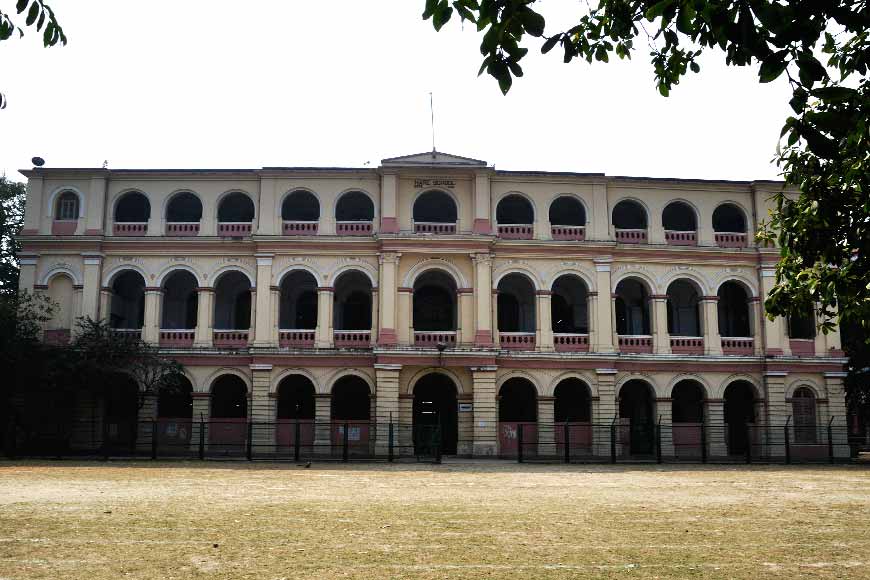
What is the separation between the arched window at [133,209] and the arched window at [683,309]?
66.1 ft

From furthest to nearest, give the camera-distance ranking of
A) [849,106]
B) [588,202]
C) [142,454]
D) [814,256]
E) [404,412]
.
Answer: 1. [588,202]
2. [404,412]
3. [142,454]
4. [814,256]
5. [849,106]

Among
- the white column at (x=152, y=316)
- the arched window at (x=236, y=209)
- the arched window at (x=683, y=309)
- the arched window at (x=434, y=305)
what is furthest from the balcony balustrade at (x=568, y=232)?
the white column at (x=152, y=316)

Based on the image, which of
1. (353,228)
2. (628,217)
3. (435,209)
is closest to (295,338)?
(353,228)

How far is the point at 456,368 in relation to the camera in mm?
26484

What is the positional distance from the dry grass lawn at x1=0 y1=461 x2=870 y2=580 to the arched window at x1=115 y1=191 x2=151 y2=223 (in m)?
13.6

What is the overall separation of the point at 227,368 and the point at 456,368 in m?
8.01

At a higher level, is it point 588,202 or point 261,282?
point 588,202

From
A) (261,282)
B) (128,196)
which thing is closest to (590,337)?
(261,282)

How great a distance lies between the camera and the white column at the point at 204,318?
2708 cm

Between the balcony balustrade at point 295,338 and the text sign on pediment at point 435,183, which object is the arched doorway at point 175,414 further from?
the text sign on pediment at point 435,183

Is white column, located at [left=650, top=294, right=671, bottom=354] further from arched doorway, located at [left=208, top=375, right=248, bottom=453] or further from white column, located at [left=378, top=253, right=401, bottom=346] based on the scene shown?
arched doorway, located at [left=208, top=375, right=248, bottom=453]

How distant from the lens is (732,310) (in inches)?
1168

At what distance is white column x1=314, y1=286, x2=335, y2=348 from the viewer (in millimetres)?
26828

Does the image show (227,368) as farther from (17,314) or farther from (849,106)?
(849,106)
